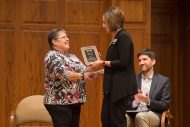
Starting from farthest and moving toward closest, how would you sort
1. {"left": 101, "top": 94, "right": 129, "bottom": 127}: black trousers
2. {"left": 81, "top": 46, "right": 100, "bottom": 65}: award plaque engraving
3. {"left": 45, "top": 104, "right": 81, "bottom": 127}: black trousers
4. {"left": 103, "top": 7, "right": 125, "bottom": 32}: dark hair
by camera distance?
1. {"left": 81, "top": 46, "right": 100, "bottom": 65}: award plaque engraving
2. {"left": 45, "top": 104, "right": 81, "bottom": 127}: black trousers
3. {"left": 103, "top": 7, "right": 125, "bottom": 32}: dark hair
4. {"left": 101, "top": 94, "right": 129, "bottom": 127}: black trousers

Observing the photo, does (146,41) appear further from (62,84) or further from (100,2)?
(62,84)

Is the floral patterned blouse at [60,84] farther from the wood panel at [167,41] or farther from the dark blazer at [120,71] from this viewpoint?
the wood panel at [167,41]

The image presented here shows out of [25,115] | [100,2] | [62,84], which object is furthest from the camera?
[100,2]

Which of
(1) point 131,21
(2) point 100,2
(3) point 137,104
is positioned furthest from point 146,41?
(3) point 137,104

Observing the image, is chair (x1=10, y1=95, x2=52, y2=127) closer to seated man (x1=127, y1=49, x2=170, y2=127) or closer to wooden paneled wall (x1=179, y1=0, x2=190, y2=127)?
seated man (x1=127, y1=49, x2=170, y2=127)

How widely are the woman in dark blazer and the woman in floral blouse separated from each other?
366 mm

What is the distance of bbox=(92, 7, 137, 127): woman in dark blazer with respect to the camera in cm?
325

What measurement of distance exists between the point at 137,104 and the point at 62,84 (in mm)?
1226

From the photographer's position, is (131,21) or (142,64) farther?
(131,21)

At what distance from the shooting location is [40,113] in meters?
4.46

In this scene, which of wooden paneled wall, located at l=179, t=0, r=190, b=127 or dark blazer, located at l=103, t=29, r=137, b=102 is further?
wooden paneled wall, located at l=179, t=0, r=190, b=127

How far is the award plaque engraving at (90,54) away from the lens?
372 cm

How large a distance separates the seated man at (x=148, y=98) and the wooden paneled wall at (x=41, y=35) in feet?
3.04

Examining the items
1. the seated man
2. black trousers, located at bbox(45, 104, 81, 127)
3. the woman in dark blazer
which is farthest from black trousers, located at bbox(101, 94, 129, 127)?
the seated man
